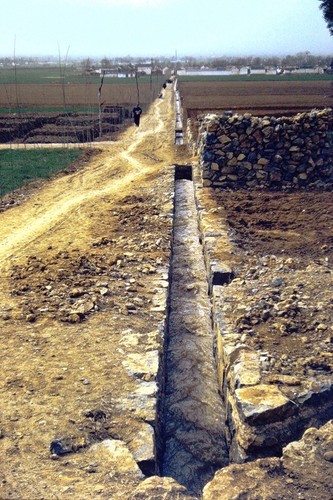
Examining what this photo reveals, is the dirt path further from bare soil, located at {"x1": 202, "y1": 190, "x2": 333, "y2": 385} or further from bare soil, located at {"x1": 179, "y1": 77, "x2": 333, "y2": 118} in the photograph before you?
bare soil, located at {"x1": 179, "y1": 77, "x2": 333, "y2": 118}

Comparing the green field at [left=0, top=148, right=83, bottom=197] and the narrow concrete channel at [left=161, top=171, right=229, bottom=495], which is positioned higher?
the green field at [left=0, top=148, right=83, bottom=197]

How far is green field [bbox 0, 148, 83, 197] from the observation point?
598 inches

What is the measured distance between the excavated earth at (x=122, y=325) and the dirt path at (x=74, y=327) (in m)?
0.02

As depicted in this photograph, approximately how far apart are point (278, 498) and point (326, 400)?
1.58 meters

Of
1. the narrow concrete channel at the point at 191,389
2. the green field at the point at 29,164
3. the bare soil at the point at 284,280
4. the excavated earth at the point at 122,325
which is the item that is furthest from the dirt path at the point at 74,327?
the green field at the point at 29,164

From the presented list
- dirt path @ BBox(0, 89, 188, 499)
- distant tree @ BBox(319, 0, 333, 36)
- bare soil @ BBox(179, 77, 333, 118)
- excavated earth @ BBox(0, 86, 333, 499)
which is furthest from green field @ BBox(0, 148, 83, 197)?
distant tree @ BBox(319, 0, 333, 36)

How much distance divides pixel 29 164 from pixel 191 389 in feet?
42.4

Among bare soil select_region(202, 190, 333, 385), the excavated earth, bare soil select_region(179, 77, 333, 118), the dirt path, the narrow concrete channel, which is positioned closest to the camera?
the excavated earth

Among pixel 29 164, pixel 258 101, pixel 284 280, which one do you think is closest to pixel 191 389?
pixel 284 280

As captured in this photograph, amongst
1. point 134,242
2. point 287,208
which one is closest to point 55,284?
point 134,242

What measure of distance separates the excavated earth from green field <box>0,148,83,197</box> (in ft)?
7.68

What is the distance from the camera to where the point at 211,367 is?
676cm

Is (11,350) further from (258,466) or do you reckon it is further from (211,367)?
(258,466)

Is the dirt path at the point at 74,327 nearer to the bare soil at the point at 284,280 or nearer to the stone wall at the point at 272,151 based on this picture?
the bare soil at the point at 284,280
